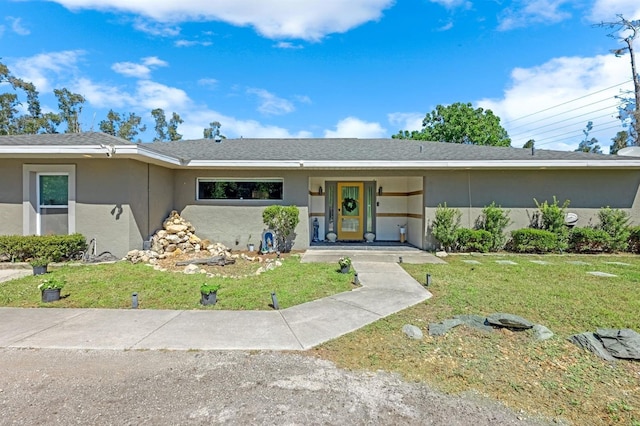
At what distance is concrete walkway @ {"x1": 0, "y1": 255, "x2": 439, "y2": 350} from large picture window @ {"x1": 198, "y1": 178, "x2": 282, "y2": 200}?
18.9ft

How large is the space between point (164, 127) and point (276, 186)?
141 feet

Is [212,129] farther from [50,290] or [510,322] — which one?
[510,322]

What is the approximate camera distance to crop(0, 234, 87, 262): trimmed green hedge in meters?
7.55

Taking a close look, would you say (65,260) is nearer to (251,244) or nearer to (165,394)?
(251,244)

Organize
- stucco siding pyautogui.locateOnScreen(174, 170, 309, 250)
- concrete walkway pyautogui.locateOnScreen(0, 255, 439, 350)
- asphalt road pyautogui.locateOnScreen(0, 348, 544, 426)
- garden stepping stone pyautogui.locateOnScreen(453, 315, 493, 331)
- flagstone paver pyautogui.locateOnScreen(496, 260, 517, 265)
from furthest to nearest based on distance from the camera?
stucco siding pyautogui.locateOnScreen(174, 170, 309, 250) < flagstone paver pyautogui.locateOnScreen(496, 260, 517, 265) < garden stepping stone pyautogui.locateOnScreen(453, 315, 493, 331) < concrete walkway pyautogui.locateOnScreen(0, 255, 439, 350) < asphalt road pyautogui.locateOnScreen(0, 348, 544, 426)

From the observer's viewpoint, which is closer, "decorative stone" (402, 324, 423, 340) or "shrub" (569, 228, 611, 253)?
"decorative stone" (402, 324, 423, 340)

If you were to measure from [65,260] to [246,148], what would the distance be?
21.0 ft

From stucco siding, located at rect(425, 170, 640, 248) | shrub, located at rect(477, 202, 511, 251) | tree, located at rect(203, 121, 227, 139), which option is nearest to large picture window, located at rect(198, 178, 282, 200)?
stucco siding, located at rect(425, 170, 640, 248)

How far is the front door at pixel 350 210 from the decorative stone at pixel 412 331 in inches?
317

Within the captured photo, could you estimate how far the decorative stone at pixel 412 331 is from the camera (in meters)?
3.78

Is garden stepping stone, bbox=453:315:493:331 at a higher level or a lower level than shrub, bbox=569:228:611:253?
lower

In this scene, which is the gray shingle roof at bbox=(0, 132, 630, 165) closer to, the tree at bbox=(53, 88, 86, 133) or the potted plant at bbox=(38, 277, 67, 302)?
the potted plant at bbox=(38, 277, 67, 302)

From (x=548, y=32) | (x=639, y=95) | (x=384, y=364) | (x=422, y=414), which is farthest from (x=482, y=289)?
(x=639, y=95)

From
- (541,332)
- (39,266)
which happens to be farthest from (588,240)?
(39,266)
